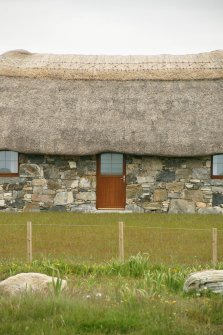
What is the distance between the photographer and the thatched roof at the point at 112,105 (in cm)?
2395

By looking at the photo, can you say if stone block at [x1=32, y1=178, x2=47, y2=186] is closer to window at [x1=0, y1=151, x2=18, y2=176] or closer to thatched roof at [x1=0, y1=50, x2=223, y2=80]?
window at [x1=0, y1=151, x2=18, y2=176]

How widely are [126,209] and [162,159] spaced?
2.07m

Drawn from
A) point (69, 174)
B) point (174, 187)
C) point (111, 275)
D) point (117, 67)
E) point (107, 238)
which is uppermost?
point (117, 67)

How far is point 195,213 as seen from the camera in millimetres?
24031

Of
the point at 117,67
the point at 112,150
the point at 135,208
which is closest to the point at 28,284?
the point at 112,150

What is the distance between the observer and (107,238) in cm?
1753

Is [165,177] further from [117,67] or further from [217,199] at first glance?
[117,67]

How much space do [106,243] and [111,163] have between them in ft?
26.9

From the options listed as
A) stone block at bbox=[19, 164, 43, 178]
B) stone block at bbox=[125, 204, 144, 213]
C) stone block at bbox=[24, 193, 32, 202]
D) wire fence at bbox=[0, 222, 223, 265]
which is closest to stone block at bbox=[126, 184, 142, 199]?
stone block at bbox=[125, 204, 144, 213]

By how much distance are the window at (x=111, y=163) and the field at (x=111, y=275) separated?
8.15 feet

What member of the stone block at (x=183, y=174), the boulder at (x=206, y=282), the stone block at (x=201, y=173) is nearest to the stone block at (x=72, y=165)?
the stone block at (x=183, y=174)

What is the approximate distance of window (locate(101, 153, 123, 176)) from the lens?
970 inches

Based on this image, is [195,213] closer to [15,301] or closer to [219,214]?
[219,214]

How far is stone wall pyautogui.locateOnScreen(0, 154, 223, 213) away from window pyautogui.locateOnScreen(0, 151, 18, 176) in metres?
0.42
